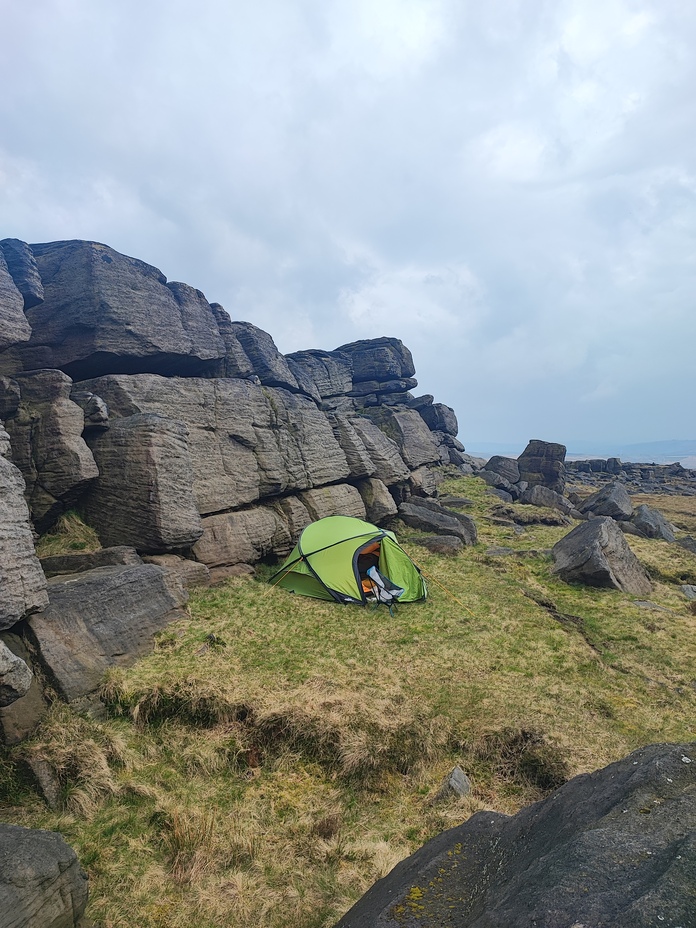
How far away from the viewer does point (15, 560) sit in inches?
504

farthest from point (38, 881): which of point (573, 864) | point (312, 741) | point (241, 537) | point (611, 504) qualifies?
point (611, 504)

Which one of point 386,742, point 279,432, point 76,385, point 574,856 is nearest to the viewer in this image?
point 574,856

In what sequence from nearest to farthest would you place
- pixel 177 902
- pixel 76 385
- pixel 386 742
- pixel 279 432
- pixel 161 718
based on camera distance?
pixel 177 902
pixel 386 742
pixel 161 718
pixel 76 385
pixel 279 432

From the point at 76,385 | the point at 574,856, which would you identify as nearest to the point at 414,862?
the point at 574,856

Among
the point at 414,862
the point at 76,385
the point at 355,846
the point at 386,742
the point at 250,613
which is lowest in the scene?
the point at 355,846

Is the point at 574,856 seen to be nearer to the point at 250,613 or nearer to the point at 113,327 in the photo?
the point at 250,613

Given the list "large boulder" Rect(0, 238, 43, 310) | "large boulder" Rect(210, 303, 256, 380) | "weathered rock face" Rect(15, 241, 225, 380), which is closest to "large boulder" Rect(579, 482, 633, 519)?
"large boulder" Rect(210, 303, 256, 380)

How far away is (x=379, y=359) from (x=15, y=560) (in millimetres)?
68047

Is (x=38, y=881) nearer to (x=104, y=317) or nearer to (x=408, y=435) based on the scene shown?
(x=104, y=317)

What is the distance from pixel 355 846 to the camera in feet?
30.2

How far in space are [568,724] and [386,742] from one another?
5.06 m

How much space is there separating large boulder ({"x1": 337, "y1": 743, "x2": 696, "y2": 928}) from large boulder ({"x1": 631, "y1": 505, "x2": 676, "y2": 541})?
3849cm

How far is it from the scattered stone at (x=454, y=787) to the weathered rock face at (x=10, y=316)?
80.8 feet

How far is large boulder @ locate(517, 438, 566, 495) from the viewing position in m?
61.3
